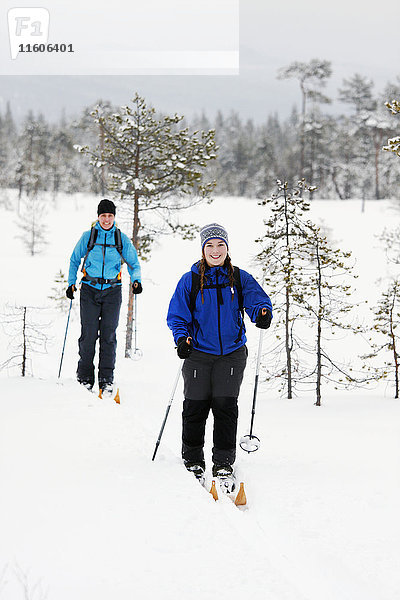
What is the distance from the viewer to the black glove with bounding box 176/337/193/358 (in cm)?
402

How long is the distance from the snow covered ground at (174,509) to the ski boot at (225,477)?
0.24 meters


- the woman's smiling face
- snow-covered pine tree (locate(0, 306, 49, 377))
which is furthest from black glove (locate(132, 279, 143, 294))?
the woman's smiling face

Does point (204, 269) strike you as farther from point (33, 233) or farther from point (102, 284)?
point (33, 233)

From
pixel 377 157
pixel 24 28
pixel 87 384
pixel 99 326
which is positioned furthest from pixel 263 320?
pixel 377 157

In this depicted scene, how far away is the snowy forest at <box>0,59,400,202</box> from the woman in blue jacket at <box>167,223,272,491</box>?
126 ft

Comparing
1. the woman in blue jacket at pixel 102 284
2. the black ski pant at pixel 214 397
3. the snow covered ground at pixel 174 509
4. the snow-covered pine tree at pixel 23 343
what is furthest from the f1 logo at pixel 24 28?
the black ski pant at pixel 214 397

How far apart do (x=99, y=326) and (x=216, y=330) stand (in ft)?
11.4

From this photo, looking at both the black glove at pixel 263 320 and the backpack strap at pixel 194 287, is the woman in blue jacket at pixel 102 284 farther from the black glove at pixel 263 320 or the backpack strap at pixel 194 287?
the black glove at pixel 263 320

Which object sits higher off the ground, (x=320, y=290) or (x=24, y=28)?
(x=24, y=28)

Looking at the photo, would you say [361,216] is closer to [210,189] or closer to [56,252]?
[56,252]

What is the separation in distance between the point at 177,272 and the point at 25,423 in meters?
27.5

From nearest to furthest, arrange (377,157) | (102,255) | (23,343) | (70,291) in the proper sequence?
1. (102,255)
2. (70,291)
3. (23,343)
4. (377,157)

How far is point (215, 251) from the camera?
4.25 m

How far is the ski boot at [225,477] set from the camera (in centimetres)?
428
